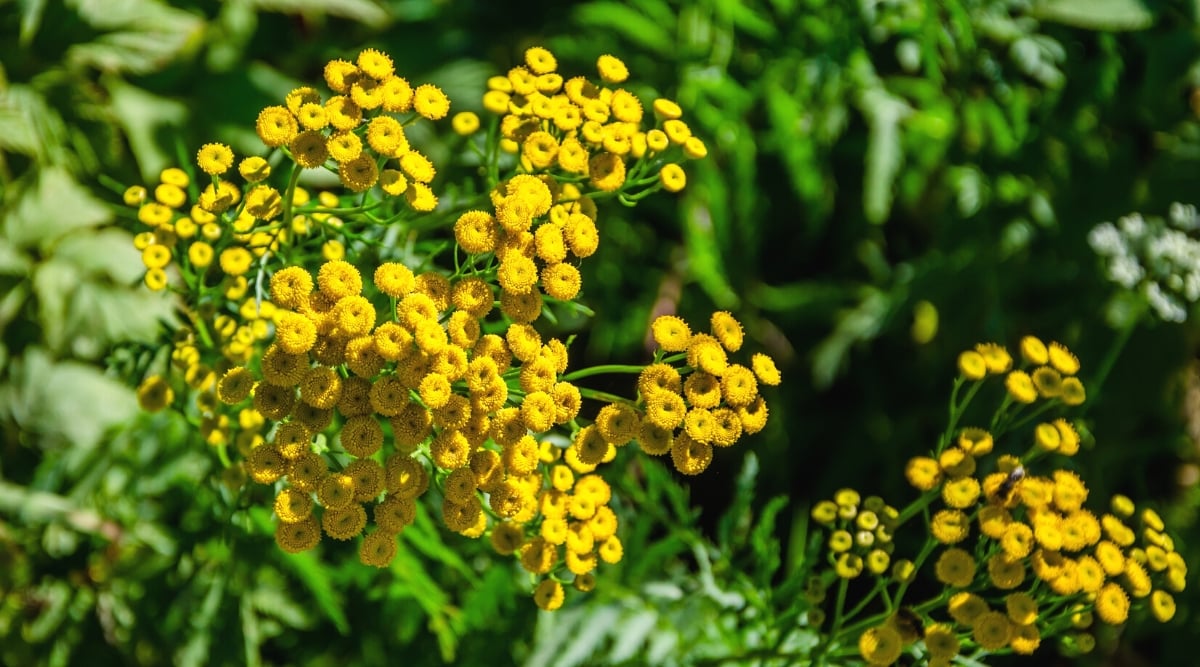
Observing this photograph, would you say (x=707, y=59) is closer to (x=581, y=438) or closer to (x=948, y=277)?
(x=948, y=277)

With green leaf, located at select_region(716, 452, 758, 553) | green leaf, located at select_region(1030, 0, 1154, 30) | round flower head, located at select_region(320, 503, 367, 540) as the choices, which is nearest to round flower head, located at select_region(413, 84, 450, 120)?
round flower head, located at select_region(320, 503, 367, 540)

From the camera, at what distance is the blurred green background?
1996mm

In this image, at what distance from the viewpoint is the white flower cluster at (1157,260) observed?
2246mm

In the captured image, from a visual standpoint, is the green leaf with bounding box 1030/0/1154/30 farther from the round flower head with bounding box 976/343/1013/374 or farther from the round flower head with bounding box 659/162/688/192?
the round flower head with bounding box 659/162/688/192

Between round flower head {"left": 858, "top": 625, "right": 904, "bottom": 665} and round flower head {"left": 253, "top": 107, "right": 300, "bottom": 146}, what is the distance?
44.8 inches

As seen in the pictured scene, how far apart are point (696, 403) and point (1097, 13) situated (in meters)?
2.14

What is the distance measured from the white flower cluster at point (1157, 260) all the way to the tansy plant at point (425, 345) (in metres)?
1.26

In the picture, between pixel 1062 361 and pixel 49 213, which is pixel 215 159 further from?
pixel 1062 361

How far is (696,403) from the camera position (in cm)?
135

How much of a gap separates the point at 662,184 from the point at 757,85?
1.24 m

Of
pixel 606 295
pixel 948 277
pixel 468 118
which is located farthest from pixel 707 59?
pixel 468 118

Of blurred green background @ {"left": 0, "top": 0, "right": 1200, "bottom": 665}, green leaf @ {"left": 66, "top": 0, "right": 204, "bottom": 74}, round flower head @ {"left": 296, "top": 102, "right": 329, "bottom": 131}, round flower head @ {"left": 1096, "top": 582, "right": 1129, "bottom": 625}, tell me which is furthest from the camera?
green leaf @ {"left": 66, "top": 0, "right": 204, "bottom": 74}

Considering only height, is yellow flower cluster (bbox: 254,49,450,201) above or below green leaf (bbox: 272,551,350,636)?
above

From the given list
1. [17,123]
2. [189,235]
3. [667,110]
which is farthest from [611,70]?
[17,123]
